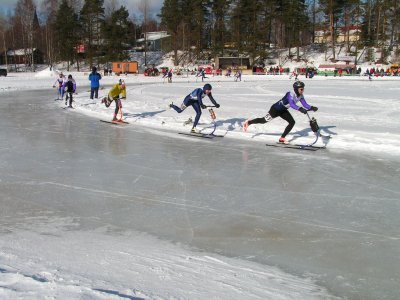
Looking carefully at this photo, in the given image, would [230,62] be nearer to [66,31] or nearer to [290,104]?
[66,31]

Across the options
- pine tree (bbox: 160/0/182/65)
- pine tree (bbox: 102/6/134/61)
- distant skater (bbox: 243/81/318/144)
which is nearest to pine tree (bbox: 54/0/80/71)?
pine tree (bbox: 102/6/134/61)

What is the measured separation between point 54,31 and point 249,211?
56.1 metres

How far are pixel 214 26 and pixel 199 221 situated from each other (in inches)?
2223

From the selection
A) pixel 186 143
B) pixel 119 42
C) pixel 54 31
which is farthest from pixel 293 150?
pixel 54 31

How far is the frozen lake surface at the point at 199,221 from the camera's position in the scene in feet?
7.91

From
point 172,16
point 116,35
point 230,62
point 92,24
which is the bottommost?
point 230,62

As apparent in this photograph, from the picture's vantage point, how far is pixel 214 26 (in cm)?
5750

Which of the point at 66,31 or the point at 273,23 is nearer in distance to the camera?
the point at 66,31

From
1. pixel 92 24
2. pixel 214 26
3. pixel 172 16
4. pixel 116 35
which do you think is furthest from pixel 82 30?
pixel 214 26

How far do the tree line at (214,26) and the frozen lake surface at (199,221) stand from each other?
4613 cm

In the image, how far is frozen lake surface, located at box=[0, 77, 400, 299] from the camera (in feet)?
7.91

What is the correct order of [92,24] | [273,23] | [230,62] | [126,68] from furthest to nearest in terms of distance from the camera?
[273,23] < [92,24] < [230,62] < [126,68]

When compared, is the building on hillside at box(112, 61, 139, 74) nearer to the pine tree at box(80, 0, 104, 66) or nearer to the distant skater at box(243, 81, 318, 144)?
the pine tree at box(80, 0, 104, 66)

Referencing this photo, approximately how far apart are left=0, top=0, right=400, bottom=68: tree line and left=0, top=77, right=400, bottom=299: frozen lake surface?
46129 millimetres
